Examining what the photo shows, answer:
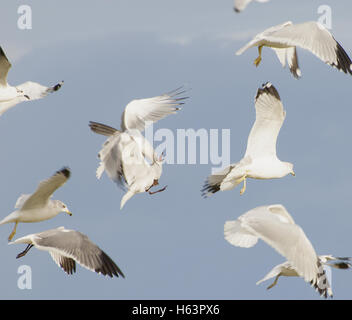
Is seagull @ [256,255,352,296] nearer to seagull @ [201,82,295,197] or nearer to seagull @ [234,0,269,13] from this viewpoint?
seagull @ [201,82,295,197]

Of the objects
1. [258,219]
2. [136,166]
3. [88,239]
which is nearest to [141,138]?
[136,166]

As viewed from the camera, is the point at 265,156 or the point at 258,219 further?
the point at 265,156

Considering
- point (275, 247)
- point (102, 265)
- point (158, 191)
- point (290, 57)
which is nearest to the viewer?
point (275, 247)

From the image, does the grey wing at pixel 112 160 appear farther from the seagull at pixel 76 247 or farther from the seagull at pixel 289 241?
the seagull at pixel 289 241

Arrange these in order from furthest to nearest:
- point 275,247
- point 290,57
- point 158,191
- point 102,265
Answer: point 290,57 < point 158,191 < point 102,265 < point 275,247

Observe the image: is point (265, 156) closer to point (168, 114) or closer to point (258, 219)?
point (168, 114)

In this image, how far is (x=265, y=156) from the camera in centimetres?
815

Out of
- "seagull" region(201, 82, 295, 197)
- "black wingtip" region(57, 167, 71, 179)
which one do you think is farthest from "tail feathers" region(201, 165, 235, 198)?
"black wingtip" region(57, 167, 71, 179)

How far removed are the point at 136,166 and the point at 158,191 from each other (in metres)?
0.33

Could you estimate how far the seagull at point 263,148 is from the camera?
8.02 meters

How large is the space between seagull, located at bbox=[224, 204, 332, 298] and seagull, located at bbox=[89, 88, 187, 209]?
47.2 inches

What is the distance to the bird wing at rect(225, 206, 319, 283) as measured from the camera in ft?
20.8

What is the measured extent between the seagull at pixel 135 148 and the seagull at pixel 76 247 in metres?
0.46

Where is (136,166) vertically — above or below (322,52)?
below
